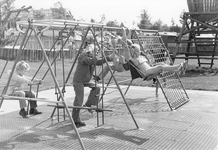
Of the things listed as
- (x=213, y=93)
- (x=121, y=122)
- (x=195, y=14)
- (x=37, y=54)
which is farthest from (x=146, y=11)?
(x=121, y=122)

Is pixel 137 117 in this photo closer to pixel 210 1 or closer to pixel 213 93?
pixel 213 93

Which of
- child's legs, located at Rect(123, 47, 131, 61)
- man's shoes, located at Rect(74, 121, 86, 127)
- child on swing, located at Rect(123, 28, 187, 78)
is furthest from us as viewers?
child on swing, located at Rect(123, 28, 187, 78)

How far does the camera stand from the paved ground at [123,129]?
4664 mm

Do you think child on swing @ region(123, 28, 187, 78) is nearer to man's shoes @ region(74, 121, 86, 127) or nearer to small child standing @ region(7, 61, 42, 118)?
man's shoes @ region(74, 121, 86, 127)

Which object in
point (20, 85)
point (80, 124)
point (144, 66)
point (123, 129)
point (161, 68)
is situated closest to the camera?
point (123, 129)

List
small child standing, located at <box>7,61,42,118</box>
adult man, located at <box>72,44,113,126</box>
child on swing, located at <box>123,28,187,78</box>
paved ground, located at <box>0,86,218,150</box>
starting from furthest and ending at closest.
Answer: child on swing, located at <box>123,28,187,78</box>, small child standing, located at <box>7,61,42,118</box>, adult man, located at <box>72,44,113,126</box>, paved ground, located at <box>0,86,218,150</box>

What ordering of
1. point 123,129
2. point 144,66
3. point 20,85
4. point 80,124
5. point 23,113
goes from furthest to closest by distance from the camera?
point 144,66 → point 20,85 → point 23,113 → point 80,124 → point 123,129

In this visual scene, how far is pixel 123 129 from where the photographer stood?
5.54 metres

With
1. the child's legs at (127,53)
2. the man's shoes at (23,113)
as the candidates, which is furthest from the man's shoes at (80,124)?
the child's legs at (127,53)

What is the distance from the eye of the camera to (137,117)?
21.3ft

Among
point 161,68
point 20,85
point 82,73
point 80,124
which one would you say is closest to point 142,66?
point 161,68

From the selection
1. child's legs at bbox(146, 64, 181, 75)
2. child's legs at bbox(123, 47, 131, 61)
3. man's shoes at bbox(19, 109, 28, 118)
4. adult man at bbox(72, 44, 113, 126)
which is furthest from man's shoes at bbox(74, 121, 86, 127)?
child's legs at bbox(146, 64, 181, 75)

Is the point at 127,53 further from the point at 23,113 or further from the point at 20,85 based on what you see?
the point at 23,113

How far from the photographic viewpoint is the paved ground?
15.3ft
